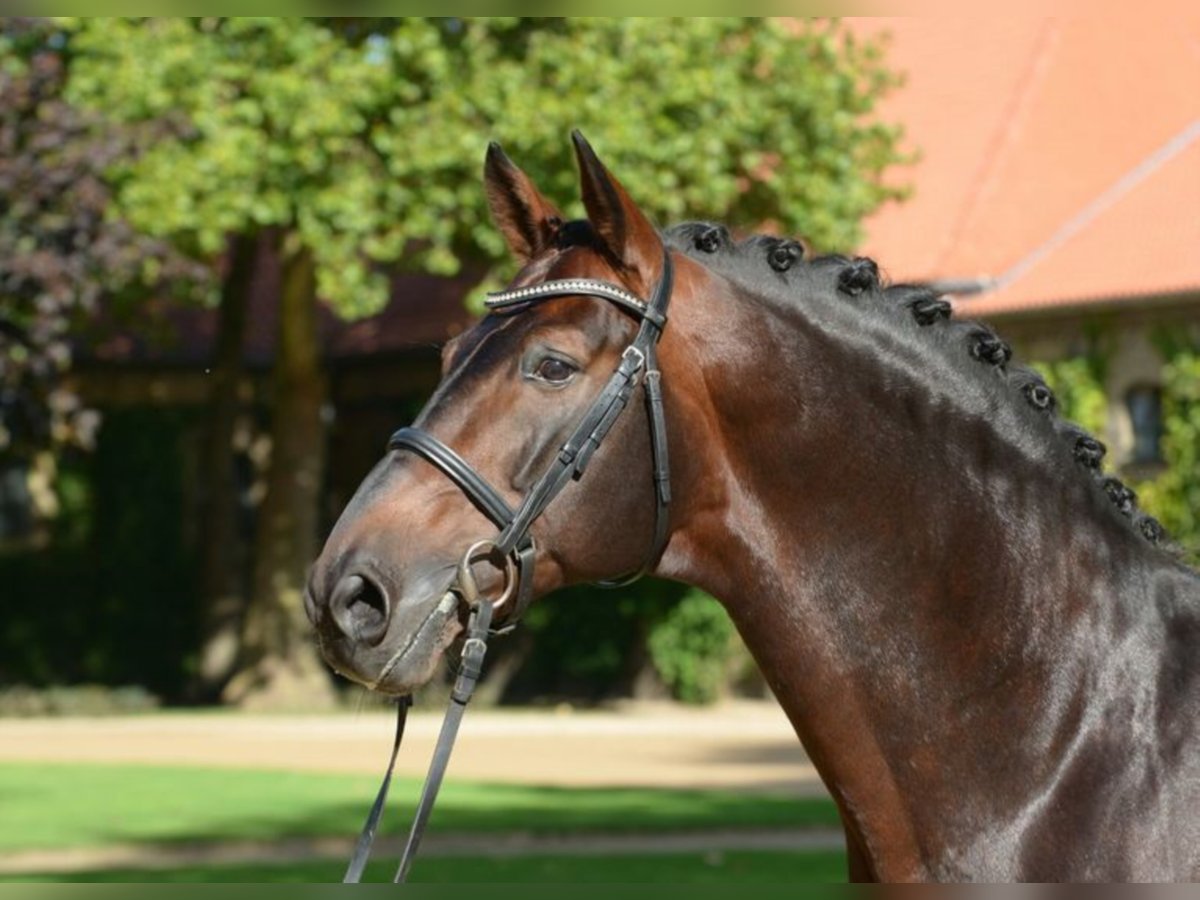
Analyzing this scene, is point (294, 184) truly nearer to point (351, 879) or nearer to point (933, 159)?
point (933, 159)

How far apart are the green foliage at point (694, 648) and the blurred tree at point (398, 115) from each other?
6.48 meters

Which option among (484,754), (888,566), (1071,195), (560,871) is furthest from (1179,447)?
(888,566)

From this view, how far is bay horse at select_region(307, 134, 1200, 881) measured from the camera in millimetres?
3619

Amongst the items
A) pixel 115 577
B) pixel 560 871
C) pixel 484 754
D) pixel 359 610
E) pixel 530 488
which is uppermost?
pixel 530 488

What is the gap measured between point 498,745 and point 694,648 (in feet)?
22.9

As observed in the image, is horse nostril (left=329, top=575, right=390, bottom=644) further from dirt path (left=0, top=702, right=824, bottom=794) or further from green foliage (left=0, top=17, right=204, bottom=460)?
green foliage (left=0, top=17, right=204, bottom=460)

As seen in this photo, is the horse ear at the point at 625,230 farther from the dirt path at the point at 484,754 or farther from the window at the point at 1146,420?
the window at the point at 1146,420

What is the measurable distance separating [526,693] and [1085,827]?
26.5 meters

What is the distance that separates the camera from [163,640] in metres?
31.3

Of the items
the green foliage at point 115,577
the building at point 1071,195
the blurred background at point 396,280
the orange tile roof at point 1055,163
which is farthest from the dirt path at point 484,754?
the orange tile roof at point 1055,163

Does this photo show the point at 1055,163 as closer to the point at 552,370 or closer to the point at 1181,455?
the point at 1181,455

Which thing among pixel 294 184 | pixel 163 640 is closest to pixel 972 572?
pixel 294 184

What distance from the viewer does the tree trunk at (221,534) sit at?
95.8 feet

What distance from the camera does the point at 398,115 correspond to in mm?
21938
